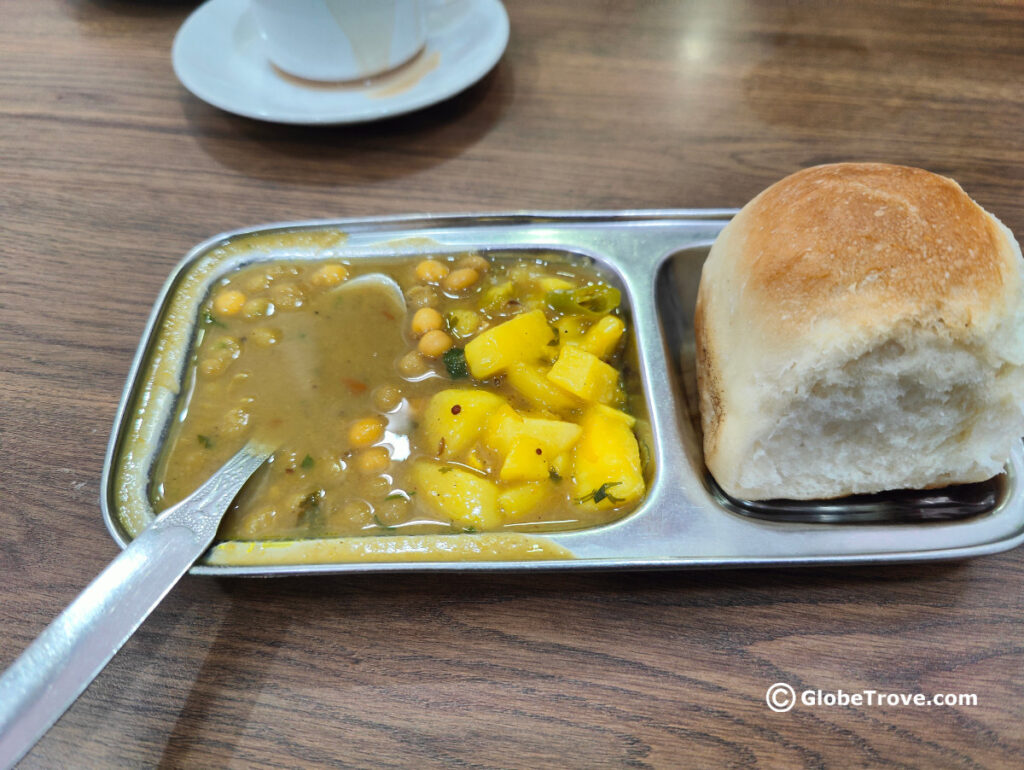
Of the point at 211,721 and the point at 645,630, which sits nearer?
the point at 211,721

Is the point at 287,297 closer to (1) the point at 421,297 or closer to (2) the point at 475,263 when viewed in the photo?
(1) the point at 421,297

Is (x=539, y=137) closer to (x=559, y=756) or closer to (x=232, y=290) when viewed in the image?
(x=232, y=290)

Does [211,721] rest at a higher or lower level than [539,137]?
lower

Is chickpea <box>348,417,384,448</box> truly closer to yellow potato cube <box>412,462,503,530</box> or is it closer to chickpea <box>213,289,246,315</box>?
yellow potato cube <box>412,462,503,530</box>

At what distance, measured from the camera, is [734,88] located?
3.00 m

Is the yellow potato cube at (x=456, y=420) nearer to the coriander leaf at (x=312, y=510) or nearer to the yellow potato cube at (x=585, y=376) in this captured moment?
the yellow potato cube at (x=585, y=376)

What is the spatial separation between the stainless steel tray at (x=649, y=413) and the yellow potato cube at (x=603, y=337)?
0.06 metres

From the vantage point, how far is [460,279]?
6.72ft

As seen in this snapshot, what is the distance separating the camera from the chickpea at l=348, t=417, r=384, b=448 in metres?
1.74

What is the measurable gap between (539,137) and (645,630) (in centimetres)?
202

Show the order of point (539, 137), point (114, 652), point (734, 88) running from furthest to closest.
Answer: point (734, 88), point (539, 137), point (114, 652)

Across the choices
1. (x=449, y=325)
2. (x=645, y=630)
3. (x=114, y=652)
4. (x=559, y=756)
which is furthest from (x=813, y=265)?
(x=114, y=652)

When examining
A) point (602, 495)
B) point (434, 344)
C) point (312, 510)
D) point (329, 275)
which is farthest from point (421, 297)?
point (602, 495)

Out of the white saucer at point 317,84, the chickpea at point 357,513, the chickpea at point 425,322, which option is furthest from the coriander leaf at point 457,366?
the white saucer at point 317,84
